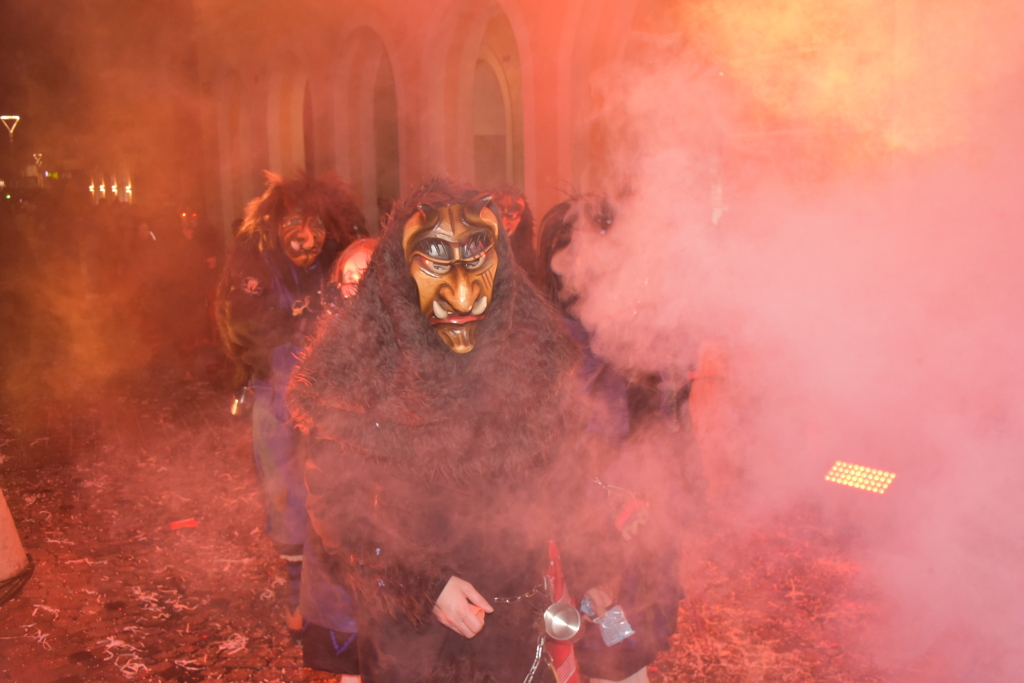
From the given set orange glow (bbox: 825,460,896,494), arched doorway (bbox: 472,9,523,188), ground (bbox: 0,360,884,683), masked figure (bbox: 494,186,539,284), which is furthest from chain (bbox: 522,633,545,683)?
arched doorway (bbox: 472,9,523,188)

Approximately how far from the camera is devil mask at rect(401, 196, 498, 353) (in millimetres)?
1656

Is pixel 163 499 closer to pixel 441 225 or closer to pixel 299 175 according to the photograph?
pixel 299 175

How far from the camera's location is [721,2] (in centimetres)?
448

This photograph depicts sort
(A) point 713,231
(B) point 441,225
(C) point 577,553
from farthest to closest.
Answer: (A) point 713,231 < (C) point 577,553 < (B) point 441,225

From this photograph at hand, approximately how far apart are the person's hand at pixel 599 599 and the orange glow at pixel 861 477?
106 inches

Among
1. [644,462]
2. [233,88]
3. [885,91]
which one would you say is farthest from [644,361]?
[233,88]

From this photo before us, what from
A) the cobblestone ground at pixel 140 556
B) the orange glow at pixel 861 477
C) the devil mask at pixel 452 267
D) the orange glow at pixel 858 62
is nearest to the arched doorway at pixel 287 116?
the cobblestone ground at pixel 140 556

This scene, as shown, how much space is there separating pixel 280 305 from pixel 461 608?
2.15 m

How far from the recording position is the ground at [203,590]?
3006 mm

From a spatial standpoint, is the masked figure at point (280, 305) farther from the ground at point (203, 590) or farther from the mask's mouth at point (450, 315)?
the mask's mouth at point (450, 315)

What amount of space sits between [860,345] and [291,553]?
9.78 ft

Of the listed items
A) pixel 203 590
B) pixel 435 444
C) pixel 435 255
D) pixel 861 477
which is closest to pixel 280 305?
pixel 203 590

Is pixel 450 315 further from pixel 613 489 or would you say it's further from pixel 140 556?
pixel 140 556

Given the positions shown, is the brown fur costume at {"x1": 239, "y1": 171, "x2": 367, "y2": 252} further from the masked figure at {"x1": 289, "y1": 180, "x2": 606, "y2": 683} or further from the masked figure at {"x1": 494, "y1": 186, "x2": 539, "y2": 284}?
the masked figure at {"x1": 289, "y1": 180, "x2": 606, "y2": 683}
